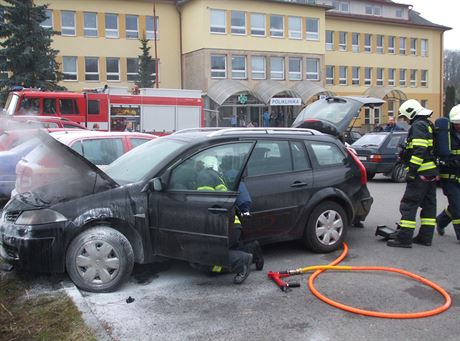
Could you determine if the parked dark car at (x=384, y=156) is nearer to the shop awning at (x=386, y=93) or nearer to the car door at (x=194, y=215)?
the car door at (x=194, y=215)

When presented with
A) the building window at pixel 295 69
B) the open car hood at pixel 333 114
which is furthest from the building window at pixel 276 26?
the open car hood at pixel 333 114

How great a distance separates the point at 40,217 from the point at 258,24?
116 ft

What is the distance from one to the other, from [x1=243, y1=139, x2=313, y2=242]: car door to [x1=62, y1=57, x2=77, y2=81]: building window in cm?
3253

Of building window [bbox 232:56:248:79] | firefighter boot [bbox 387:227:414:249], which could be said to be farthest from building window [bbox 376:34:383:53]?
firefighter boot [bbox 387:227:414:249]

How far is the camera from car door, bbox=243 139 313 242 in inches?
220

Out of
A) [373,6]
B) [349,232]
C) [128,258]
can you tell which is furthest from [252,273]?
[373,6]

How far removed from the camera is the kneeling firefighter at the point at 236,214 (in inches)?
190

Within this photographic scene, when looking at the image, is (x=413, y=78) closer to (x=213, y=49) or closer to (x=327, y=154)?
(x=213, y=49)

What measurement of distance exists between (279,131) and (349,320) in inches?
106

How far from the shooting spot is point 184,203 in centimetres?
471

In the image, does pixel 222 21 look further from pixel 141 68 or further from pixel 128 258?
pixel 128 258

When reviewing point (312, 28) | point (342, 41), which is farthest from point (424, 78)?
point (312, 28)

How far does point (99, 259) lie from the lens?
4629 mm

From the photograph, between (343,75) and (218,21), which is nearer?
(218,21)
